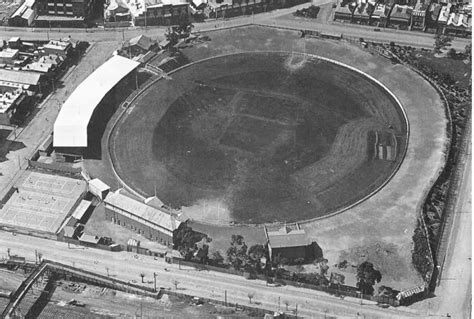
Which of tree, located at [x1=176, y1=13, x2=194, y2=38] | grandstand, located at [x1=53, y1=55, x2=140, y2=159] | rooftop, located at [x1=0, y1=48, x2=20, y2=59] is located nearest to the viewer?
grandstand, located at [x1=53, y1=55, x2=140, y2=159]

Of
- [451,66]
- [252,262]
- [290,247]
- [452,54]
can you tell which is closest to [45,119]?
[252,262]

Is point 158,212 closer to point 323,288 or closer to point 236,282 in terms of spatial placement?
point 236,282

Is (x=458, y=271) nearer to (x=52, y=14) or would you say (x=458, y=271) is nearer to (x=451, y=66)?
(x=451, y=66)

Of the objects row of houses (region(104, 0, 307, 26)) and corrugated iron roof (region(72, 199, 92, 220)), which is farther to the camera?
row of houses (region(104, 0, 307, 26))

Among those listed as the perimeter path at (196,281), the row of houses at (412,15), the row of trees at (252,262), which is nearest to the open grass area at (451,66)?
the row of houses at (412,15)

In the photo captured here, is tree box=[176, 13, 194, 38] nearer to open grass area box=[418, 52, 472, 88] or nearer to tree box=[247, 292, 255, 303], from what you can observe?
open grass area box=[418, 52, 472, 88]

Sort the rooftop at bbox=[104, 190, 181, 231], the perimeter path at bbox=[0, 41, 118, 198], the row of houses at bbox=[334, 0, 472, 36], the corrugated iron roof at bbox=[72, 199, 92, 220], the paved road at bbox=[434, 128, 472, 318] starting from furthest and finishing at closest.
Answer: the row of houses at bbox=[334, 0, 472, 36]
the perimeter path at bbox=[0, 41, 118, 198]
the corrugated iron roof at bbox=[72, 199, 92, 220]
the rooftop at bbox=[104, 190, 181, 231]
the paved road at bbox=[434, 128, 472, 318]

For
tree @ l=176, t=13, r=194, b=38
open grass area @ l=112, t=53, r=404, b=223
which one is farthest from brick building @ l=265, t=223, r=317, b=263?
tree @ l=176, t=13, r=194, b=38

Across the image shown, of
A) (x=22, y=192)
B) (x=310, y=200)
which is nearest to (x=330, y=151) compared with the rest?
(x=310, y=200)
